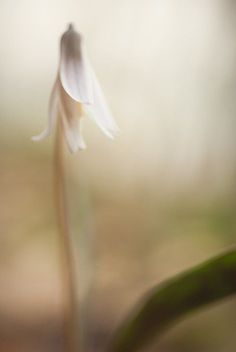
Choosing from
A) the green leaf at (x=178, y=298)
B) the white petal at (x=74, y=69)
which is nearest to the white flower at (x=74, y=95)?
A: the white petal at (x=74, y=69)

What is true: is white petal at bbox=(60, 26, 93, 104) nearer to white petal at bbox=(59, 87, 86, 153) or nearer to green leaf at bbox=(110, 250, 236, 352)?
white petal at bbox=(59, 87, 86, 153)

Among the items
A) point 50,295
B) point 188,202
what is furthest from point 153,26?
point 50,295

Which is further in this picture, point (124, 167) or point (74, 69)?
point (124, 167)

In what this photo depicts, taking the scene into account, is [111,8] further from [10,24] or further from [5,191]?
[5,191]

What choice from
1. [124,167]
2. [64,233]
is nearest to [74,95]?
[64,233]

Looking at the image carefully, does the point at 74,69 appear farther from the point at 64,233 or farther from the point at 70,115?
the point at 64,233

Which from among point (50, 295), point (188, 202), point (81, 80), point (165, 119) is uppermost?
point (81, 80)
